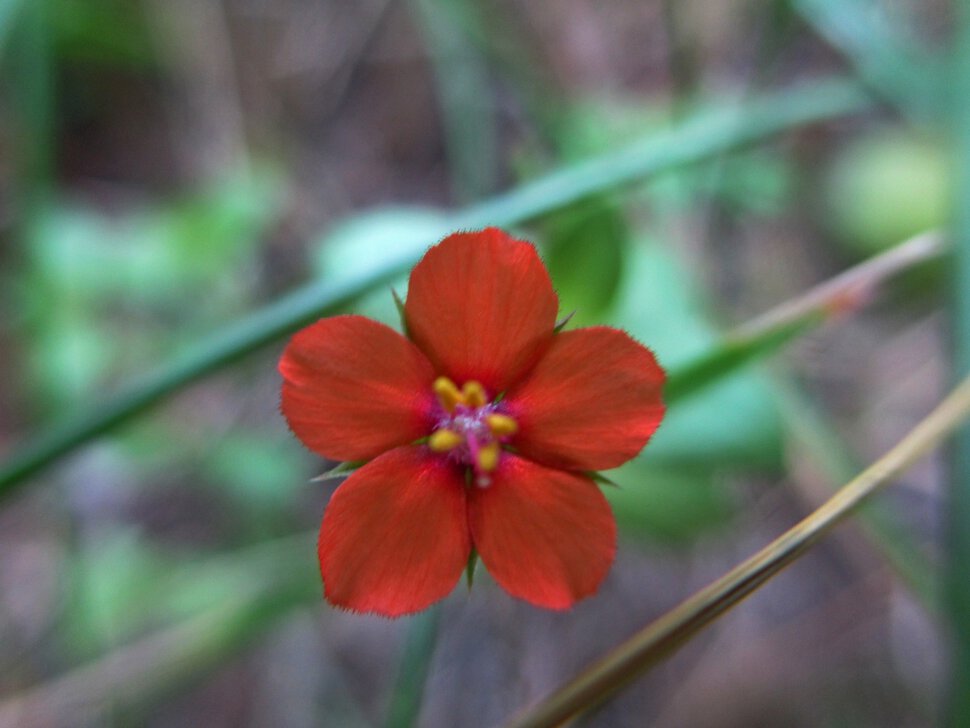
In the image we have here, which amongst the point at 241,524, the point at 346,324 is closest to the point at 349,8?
the point at 241,524

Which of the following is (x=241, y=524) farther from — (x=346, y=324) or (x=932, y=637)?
(x=932, y=637)

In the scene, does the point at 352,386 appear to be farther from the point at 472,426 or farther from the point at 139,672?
the point at 139,672

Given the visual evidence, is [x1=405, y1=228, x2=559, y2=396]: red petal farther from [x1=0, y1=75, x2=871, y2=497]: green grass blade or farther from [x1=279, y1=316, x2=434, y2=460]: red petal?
[x1=0, y1=75, x2=871, y2=497]: green grass blade

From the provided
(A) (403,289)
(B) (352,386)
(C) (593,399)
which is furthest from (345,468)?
(A) (403,289)

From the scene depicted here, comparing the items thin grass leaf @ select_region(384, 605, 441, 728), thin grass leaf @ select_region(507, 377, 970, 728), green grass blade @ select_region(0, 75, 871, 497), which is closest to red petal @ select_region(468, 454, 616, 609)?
thin grass leaf @ select_region(507, 377, 970, 728)

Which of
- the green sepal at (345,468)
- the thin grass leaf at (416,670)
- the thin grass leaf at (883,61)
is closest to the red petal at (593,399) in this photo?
the green sepal at (345,468)
